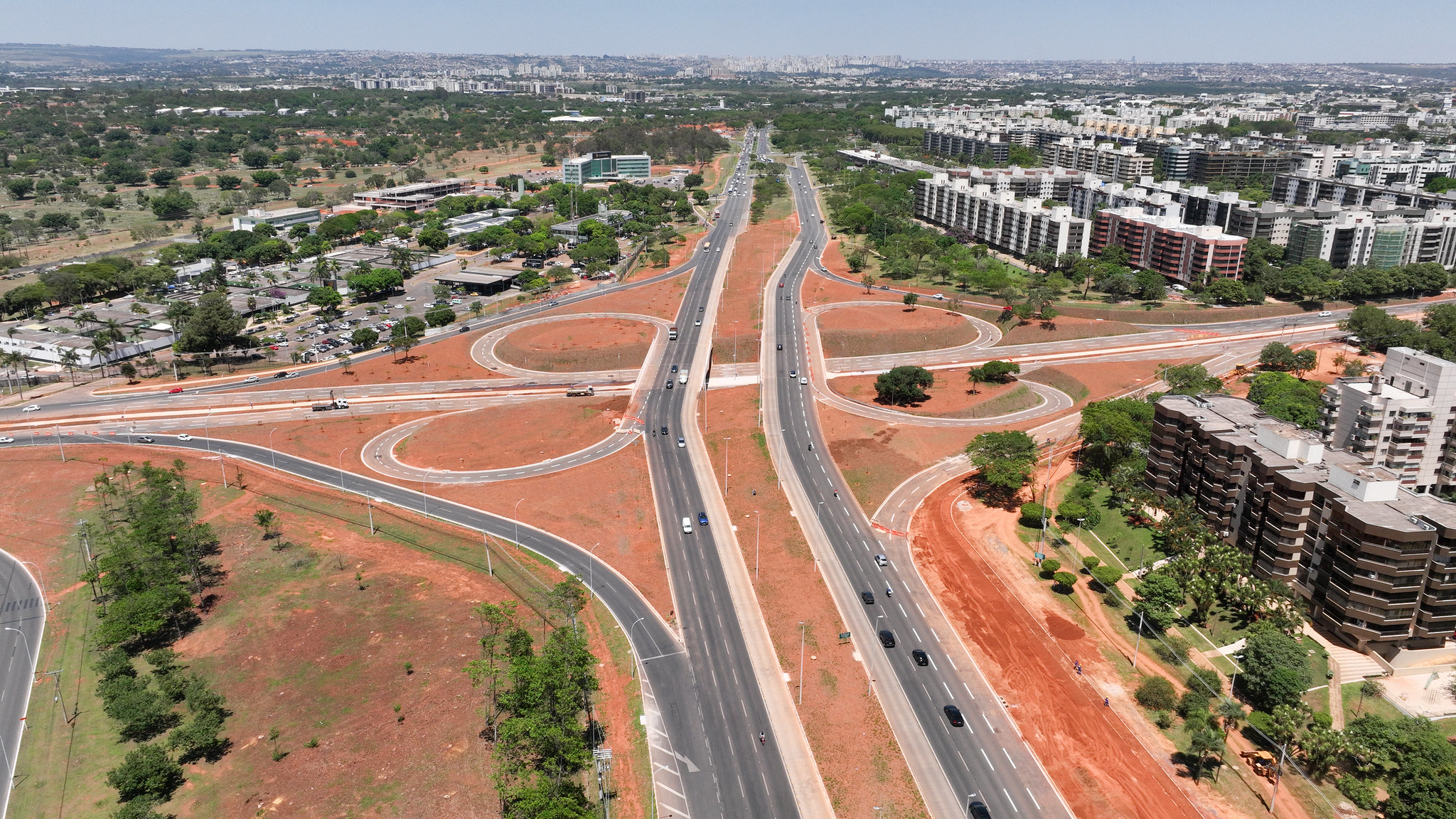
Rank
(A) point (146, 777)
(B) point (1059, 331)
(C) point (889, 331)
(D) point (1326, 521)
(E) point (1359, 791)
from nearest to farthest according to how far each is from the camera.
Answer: (E) point (1359, 791) → (A) point (146, 777) → (D) point (1326, 521) → (C) point (889, 331) → (B) point (1059, 331)

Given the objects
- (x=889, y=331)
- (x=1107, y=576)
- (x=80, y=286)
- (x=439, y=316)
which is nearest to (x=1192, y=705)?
(x=1107, y=576)

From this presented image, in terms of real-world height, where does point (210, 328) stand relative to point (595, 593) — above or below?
above

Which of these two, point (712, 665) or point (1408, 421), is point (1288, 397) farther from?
point (712, 665)

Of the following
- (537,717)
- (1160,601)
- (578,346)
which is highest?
(537,717)

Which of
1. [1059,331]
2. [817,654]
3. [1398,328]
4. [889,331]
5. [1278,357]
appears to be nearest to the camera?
[817,654]

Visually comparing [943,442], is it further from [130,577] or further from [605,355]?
[130,577]

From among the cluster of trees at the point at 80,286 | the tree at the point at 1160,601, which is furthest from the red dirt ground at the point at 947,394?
the cluster of trees at the point at 80,286
